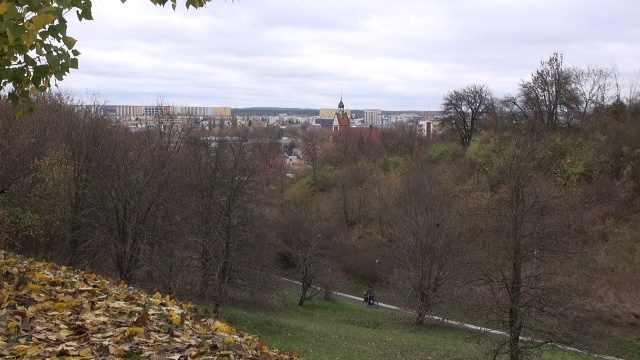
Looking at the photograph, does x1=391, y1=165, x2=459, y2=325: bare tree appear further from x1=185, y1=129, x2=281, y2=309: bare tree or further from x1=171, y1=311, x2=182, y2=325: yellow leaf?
x1=171, y1=311, x2=182, y2=325: yellow leaf

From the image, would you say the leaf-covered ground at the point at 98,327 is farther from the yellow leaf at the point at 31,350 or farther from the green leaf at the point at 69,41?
the green leaf at the point at 69,41

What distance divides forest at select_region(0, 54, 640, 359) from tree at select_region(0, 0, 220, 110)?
3.34ft

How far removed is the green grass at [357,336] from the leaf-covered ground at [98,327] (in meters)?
8.72

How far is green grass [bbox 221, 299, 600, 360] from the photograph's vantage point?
1791cm

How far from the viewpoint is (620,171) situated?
3369 centimetres

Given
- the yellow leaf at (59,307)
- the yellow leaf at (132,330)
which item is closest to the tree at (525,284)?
the yellow leaf at (132,330)

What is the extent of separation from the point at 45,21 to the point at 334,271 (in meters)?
32.6


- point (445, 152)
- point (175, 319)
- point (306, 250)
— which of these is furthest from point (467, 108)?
point (175, 319)

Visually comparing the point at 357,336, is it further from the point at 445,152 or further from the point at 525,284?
the point at 445,152

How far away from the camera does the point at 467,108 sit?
172 feet

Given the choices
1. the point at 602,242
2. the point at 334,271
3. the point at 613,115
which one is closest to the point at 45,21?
the point at 602,242

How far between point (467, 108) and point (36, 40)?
50010 millimetres

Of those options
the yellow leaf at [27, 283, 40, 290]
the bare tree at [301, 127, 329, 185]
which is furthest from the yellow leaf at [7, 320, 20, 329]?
the bare tree at [301, 127, 329, 185]

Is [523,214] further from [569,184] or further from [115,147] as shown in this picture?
[569,184]
